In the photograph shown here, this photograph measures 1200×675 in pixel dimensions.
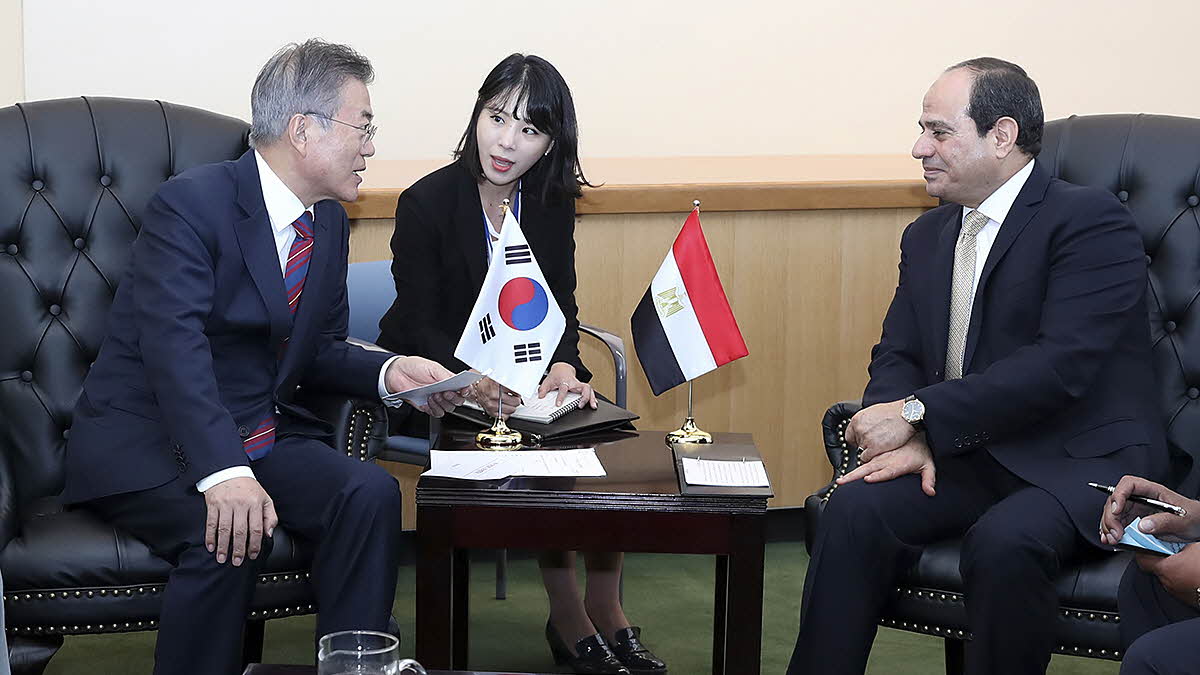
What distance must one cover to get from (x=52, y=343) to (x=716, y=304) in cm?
152

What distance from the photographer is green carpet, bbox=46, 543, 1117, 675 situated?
143 inches

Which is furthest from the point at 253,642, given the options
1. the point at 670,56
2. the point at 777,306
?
the point at 670,56

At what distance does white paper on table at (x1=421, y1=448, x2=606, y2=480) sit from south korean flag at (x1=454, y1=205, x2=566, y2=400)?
0.68 feet

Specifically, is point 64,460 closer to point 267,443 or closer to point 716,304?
point 267,443

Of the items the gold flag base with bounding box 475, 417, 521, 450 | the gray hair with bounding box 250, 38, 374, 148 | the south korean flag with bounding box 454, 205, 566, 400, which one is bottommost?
the gold flag base with bounding box 475, 417, 521, 450

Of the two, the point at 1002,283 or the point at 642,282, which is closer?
the point at 1002,283

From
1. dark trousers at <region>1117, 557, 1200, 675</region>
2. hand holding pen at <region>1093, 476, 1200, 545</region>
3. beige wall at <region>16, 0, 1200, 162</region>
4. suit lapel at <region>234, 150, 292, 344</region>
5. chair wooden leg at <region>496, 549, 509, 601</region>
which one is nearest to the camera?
dark trousers at <region>1117, 557, 1200, 675</region>

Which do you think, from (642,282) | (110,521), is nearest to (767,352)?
(642,282)

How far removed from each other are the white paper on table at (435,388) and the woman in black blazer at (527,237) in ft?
1.38

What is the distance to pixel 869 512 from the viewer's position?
285cm

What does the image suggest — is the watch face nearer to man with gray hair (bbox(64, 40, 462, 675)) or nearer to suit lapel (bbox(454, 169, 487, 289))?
man with gray hair (bbox(64, 40, 462, 675))

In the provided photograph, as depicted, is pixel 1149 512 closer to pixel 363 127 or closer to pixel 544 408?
pixel 544 408

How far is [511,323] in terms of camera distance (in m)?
3.13

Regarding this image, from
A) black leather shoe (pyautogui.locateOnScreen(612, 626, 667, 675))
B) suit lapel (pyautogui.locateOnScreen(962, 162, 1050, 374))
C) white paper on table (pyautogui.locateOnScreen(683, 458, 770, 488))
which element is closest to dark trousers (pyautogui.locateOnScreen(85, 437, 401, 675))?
white paper on table (pyautogui.locateOnScreen(683, 458, 770, 488))
